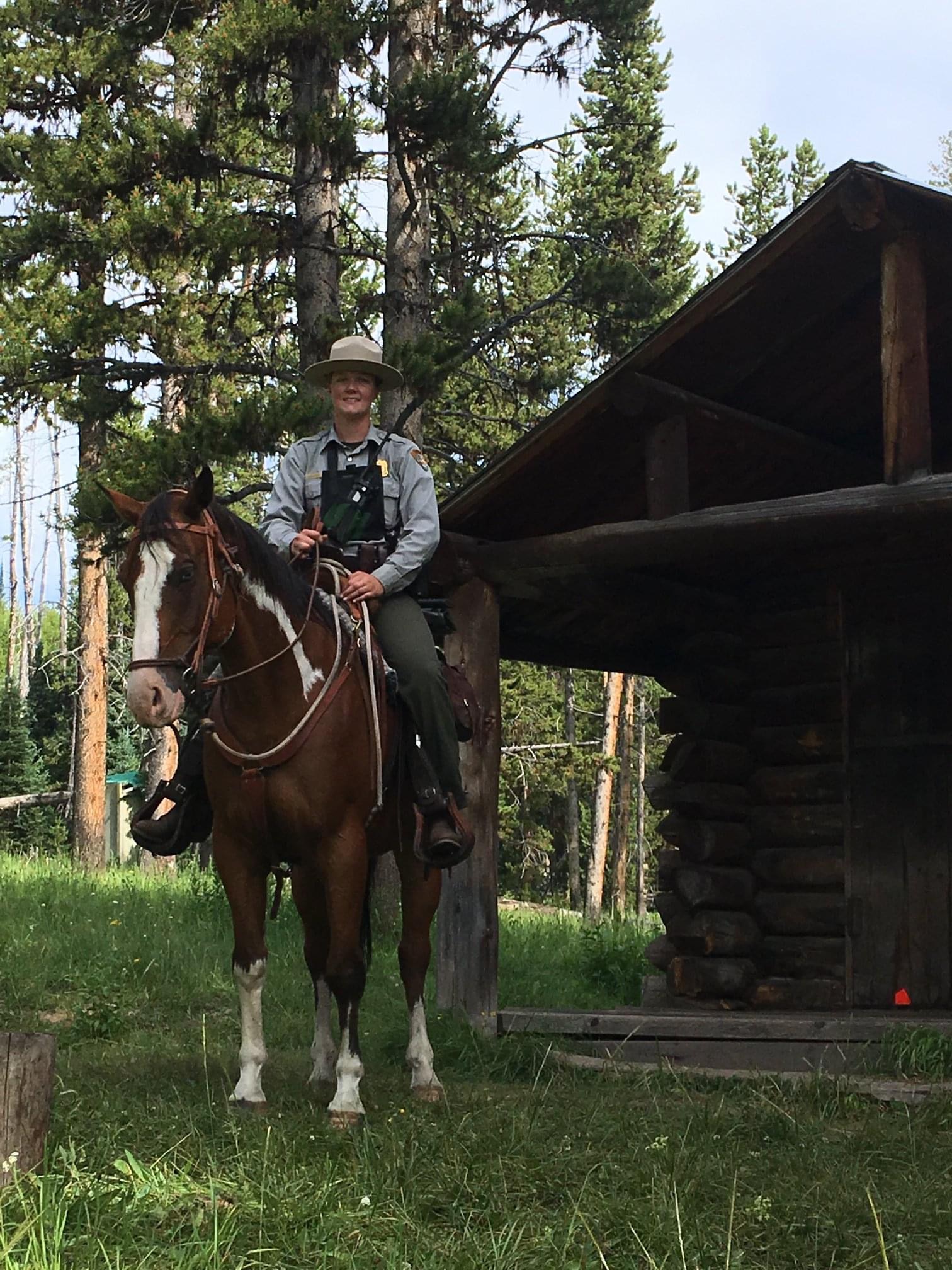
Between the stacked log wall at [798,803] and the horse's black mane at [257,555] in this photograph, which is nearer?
the horse's black mane at [257,555]

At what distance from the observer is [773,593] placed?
38.8 ft

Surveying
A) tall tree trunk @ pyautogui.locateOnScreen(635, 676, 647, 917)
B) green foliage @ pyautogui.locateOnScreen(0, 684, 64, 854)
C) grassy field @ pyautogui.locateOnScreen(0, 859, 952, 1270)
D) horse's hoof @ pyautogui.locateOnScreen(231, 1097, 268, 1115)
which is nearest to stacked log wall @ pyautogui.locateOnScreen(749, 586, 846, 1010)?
grassy field @ pyautogui.locateOnScreen(0, 859, 952, 1270)

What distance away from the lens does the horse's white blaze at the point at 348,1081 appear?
6461 mm

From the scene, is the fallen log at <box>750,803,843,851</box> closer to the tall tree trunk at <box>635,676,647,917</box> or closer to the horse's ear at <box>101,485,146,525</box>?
the horse's ear at <box>101,485,146,525</box>

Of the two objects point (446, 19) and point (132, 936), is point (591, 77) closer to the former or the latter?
point (446, 19)

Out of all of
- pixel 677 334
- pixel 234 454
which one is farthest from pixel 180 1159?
pixel 234 454

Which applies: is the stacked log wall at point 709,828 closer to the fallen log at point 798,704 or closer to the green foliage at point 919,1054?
the fallen log at point 798,704

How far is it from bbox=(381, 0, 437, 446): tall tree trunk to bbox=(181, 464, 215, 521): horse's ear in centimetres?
853

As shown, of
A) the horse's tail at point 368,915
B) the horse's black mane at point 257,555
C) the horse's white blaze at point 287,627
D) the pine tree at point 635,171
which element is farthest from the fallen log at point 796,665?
the pine tree at point 635,171

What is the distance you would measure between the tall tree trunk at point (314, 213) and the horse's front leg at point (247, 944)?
8.58 m

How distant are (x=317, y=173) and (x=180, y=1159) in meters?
12.0

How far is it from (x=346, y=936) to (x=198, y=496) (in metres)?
1.97

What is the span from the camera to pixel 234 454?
43.2ft

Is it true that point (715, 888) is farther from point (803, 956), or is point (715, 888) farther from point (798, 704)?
point (798, 704)
